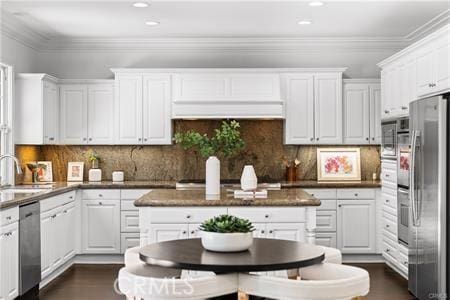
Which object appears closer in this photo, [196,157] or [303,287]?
[303,287]

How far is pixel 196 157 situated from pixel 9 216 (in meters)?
3.37

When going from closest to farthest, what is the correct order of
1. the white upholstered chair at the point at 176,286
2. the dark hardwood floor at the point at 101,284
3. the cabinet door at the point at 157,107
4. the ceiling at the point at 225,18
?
the white upholstered chair at the point at 176,286
the dark hardwood floor at the point at 101,284
the ceiling at the point at 225,18
the cabinet door at the point at 157,107

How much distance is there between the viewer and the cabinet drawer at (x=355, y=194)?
7.31 metres

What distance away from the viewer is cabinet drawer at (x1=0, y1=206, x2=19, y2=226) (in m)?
4.77

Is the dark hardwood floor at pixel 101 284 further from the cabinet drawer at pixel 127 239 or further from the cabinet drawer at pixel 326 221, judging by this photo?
the cabinet drawer at pixel 326 221

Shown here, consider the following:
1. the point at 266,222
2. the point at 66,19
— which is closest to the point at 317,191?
the point at 266,222

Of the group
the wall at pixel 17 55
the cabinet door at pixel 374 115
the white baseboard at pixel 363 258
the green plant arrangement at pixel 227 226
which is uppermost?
the wall at pixel 17 55

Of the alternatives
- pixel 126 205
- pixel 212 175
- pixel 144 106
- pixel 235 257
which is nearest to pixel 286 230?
pixel 212 175

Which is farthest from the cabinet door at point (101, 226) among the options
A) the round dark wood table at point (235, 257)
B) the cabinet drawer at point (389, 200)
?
A: the round dark wood table at point (235, 257)

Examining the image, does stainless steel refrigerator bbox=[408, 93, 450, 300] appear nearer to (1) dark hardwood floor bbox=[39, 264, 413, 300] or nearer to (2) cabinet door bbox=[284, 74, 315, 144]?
(1) dark hardwood floor bbox=[39, 264, 413, 300]

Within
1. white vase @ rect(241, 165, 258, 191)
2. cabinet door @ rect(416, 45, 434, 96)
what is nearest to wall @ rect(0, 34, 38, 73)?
white vase @ rect(241, 165, 258, 191)

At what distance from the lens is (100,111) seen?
7691 mm

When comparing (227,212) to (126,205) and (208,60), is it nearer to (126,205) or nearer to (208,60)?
(126,205)

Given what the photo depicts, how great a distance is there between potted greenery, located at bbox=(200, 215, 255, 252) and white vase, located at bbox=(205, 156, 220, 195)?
181 centimetres
